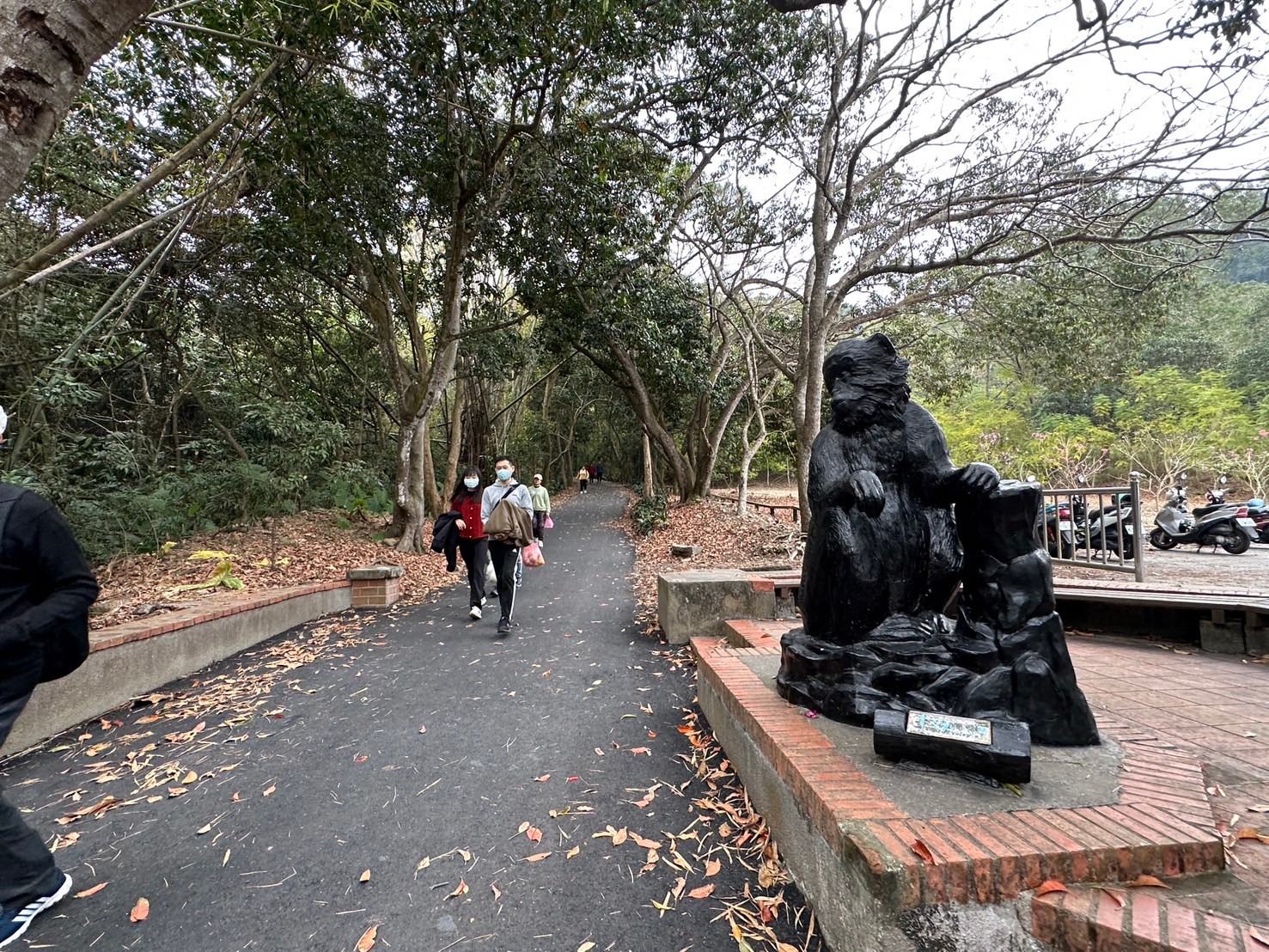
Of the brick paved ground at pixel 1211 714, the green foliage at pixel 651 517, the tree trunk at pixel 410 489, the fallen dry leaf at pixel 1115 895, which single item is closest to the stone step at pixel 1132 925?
the fallen dry leaf at pixel 1115 895

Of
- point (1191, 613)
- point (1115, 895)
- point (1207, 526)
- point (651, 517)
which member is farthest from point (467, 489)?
point (1207, 526)

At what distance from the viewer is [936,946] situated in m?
1.50

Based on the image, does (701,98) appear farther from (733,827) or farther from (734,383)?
(733,827)

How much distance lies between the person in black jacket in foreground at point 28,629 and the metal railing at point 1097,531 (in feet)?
21.8

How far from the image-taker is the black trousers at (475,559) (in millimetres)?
5946

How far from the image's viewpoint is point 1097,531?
8.42 metres

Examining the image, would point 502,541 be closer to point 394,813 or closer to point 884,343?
point 394,813

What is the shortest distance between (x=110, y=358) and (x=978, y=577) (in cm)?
922

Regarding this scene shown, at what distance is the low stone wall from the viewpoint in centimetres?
335

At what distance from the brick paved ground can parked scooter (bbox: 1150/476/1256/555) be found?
744cm

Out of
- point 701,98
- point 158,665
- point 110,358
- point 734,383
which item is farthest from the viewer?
point 734,383

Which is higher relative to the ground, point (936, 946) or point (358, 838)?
point (936, 946)

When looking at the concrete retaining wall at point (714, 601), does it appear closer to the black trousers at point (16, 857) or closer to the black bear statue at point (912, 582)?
the black bear statue at point (912, 582)

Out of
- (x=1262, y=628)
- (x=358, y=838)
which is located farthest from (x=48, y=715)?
(x=1262, y=628)
